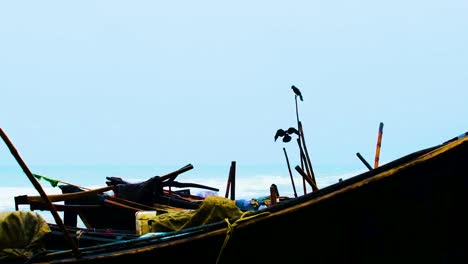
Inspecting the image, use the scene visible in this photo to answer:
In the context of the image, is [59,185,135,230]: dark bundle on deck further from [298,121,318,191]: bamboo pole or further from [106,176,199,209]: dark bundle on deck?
[298,121,318,191]: bamboo pole

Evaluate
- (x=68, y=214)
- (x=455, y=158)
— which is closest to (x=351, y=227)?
(x=455, y=158)

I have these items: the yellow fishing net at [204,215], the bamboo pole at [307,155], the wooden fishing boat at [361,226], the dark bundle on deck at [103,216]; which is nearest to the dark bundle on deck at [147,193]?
the dark bundle on deck at [103,216]

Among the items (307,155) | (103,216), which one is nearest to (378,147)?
(307,155)

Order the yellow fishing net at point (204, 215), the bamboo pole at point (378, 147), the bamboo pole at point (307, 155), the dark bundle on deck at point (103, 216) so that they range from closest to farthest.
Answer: the yellow fishing net at point (204, 215)
the bamboo pole at point (307, 155)
the bamboo pole at point (378, 147)
the dark bundle on deck at point (103, 216)

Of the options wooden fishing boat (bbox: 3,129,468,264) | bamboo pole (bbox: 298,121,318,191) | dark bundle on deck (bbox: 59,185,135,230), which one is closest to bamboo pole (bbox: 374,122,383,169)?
bamboo pole (bbox: 298,121,318,191)

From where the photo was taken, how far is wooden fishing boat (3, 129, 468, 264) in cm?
331

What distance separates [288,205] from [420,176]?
0.75m

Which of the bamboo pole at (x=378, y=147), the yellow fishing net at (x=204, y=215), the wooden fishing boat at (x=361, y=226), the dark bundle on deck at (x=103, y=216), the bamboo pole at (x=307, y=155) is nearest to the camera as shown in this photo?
the wooden fishing boat at (x=361, y=226)

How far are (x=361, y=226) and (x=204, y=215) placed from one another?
43.1 inches

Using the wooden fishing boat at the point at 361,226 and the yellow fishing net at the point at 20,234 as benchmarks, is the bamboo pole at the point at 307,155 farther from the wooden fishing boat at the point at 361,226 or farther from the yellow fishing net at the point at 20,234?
the yellow fishing net at the point at 20,234

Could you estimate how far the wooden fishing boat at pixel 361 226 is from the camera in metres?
3.31

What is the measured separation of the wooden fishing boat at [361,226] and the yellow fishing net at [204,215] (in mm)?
375

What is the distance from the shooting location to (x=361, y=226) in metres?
3.43

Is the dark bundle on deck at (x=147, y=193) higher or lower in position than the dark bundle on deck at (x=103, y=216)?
higher
